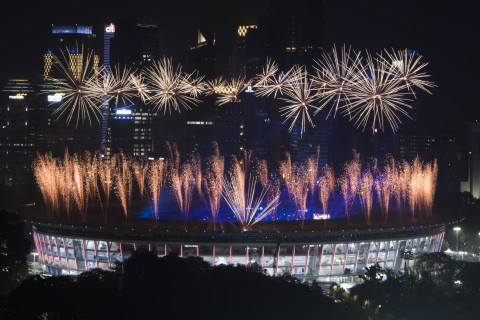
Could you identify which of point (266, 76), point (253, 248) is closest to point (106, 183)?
point (266, 76)

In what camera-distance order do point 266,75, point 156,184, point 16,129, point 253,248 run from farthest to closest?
1. point 16,129
2. point 156,184
3. point 266,75
4. point 253,248

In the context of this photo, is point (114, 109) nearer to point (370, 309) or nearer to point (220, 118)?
point (220, 118)

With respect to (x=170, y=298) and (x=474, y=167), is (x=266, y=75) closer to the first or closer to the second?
(x=170, y=298)

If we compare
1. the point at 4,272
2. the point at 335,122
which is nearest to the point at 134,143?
the point at 335,122

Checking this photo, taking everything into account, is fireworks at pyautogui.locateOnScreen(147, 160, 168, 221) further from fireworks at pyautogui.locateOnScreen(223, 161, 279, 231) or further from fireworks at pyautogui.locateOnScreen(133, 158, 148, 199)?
fireworks at pyautogui.locateOnScreen(223, 161, 279, 231)

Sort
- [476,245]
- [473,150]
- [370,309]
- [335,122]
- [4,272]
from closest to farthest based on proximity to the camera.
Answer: [370,309] → [4,272] → [476,245] → [473,150] → [335,122]
